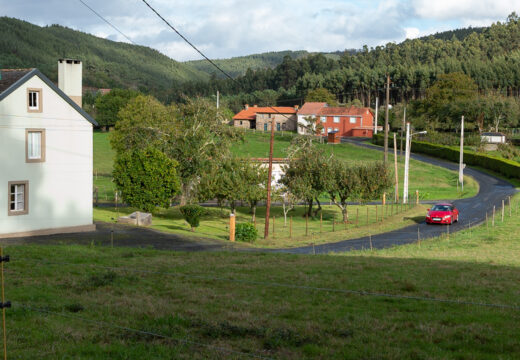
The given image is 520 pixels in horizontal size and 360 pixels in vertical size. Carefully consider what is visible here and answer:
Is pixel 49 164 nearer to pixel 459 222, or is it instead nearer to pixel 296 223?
pixel 296 223

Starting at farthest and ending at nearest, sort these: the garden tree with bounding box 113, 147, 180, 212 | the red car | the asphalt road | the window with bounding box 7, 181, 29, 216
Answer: the garden tree with bounding box 113, 147, 180, 212
the red car
the asphalt road
the window with bounding box 7, 181, 29, 216

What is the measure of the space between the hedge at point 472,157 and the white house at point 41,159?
59.5 m

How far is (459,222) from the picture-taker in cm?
4716

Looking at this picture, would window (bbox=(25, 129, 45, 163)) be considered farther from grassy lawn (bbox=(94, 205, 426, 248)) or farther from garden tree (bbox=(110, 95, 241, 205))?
garden tree (bbox=(110, 95, 241, 205))

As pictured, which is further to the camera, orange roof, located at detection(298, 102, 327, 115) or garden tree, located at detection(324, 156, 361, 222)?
orange roof, located at detection(298, 102, 327, 115)

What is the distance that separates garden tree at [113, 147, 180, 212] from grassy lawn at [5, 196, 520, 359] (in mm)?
27852

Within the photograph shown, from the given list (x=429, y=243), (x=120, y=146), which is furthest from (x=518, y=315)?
(x=120, y=146)

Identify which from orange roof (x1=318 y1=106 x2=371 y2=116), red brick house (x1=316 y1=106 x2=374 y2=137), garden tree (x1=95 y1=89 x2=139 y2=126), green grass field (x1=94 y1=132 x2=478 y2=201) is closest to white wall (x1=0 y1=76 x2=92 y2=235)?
green grass field (x1=94 y1=132 x2=478 y2=201)

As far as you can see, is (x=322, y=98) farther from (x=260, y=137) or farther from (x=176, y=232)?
(x=176, y=232)

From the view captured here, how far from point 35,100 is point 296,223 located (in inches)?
926

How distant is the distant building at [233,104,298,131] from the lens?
472 feet

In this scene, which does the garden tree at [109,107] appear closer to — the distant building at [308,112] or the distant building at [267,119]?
the distant building at [267,119]

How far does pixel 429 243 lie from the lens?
33562 millimetres

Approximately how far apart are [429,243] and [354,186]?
15442 millimetres
